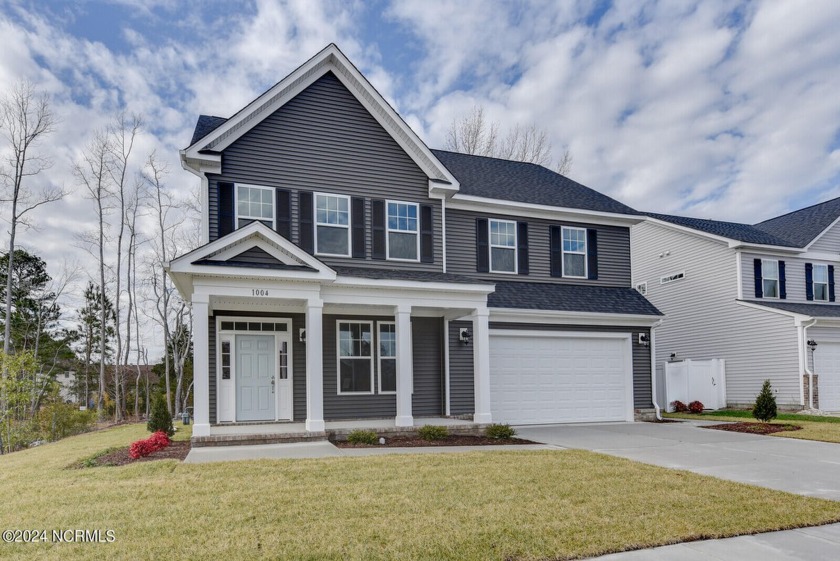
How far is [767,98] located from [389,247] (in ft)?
44.9

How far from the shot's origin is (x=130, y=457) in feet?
31.2

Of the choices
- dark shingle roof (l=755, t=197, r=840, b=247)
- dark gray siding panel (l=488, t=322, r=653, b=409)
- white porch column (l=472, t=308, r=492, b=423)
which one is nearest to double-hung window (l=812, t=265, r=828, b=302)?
dark shingle roof (l=755, t=197, r=840, b=247)

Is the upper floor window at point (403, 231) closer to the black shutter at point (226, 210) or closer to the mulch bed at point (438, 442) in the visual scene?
the black shutter at point (226, 210)

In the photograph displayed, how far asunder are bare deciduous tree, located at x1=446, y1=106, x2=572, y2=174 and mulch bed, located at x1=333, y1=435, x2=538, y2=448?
20.8m

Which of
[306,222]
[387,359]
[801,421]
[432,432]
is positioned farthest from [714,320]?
[306,222]

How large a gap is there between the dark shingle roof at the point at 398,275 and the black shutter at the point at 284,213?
4.54 feet

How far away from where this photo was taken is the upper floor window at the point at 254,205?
12477 millimetres

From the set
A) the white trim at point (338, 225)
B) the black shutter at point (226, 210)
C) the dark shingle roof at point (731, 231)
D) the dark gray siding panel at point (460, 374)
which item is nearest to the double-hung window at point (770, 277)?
the dark shingle roof at point (731, 231)

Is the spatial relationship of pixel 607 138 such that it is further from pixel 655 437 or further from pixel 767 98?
pixel 655 437

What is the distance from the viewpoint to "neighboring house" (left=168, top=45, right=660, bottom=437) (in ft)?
37.5

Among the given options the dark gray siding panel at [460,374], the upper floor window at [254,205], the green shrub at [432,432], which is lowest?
the green shrub at [432,432]

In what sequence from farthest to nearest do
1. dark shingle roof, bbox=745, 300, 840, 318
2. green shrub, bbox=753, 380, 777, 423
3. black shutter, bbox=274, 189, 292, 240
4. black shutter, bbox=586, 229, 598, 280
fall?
1. dark shingle roof, bbox=745, 300, 840, 318
2. black shutter, bbox=586, 229, 598, 280
3. green shrub, bbox=753, 380, 777, 423
4. black shutter, bbox=274, 189, 292, 240

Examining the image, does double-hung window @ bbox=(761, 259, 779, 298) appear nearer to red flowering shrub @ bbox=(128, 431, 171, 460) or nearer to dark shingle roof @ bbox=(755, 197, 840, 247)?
dark shingle roof @ bbox=(755, 197, 840, 247)

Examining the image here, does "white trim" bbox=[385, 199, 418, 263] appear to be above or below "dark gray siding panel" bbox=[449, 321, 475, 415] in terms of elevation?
above
